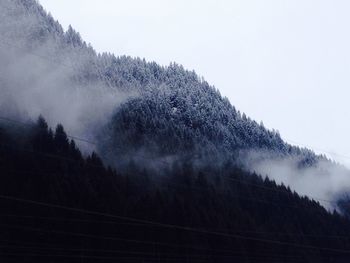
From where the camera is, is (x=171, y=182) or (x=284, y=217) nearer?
(x=171, y=182)

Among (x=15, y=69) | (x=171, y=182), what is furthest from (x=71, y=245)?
(x=15, y=69)

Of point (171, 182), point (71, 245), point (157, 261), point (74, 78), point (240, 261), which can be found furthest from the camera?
point (74, 78)

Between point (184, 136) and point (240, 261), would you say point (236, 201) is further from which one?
point (184, 136)

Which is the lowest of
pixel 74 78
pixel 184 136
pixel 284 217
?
pixel 284 217

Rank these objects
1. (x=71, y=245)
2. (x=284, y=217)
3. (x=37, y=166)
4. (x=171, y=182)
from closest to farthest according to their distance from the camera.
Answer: (x=71, y=245)
(x=37, y=166)
(x=171, y=182)
(x=284, y=217)

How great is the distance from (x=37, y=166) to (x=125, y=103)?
106706 mm

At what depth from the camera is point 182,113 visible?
199 m

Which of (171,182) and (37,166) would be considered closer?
(37,166)

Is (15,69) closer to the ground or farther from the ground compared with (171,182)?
farther from the ground

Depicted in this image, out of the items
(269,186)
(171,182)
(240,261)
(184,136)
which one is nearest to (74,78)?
(184,136)

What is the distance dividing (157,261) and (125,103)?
126m

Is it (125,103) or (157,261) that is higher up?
(125,103)

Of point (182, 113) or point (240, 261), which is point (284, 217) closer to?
point (240, 261)

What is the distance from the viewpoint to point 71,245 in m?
58.2
